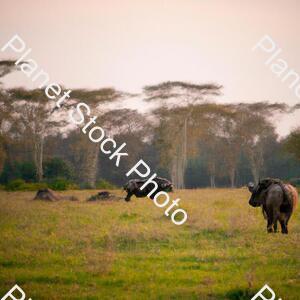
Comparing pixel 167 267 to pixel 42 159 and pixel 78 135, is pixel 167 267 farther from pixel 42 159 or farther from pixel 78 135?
pixel 78 135

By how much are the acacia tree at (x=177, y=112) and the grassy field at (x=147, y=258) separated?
102 feet

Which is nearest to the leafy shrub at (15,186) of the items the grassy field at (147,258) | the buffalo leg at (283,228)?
the grassy field at (147,258)

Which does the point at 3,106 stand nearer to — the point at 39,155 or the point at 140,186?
the point at 39,155

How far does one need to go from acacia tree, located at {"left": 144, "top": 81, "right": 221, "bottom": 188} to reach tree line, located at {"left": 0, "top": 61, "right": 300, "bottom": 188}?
0.08m

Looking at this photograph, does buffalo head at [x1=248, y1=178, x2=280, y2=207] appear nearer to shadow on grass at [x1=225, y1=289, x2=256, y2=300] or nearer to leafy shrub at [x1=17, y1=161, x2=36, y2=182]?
shadow on grass at [x1=225, y1=289, x2=256, y2=300]

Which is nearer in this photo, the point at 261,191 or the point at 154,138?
the point at 261,191

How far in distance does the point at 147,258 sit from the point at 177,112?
3707cm

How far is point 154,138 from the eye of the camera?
4931 centimetres

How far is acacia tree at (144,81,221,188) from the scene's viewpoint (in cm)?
4622

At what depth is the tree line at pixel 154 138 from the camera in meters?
40.4

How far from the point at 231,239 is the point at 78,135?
34.5 metres

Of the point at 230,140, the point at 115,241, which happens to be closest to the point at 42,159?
the point at 230,140

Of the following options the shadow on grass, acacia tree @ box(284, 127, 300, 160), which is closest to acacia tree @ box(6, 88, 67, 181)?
acacia tree @ box(284, 127, 300, 160)

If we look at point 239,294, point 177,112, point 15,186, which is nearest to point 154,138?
point 177,112
